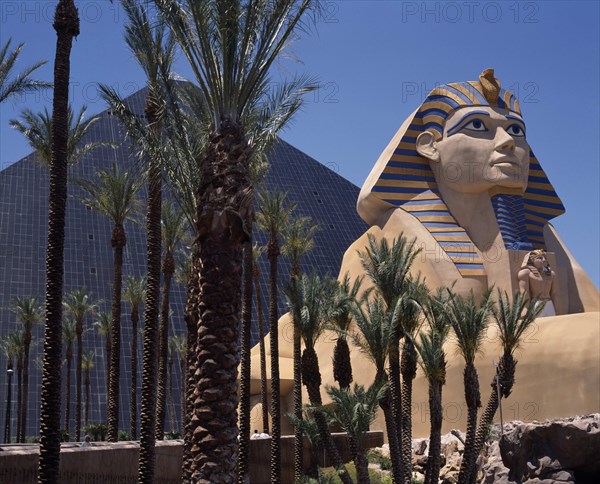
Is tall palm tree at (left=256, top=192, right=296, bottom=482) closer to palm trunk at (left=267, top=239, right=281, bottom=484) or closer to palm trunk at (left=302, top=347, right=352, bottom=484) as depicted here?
palm trunk at (left=267, top=239, right=281, bottom=484)

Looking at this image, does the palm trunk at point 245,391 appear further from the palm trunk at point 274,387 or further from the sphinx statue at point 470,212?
the sphinx statue at point 470,212

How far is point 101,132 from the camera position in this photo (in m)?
60.1

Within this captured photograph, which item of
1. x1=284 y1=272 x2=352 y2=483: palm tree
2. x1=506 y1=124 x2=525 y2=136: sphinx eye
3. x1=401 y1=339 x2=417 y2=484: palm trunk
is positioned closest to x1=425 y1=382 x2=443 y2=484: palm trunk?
x1=401 y1=339 x2=417 y2=484: palm trunk

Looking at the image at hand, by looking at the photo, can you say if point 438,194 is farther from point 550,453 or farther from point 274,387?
point 550,453

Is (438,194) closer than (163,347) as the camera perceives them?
No

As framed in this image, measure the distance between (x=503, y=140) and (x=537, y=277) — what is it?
395 centimetres

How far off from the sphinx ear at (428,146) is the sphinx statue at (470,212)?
0.03 m

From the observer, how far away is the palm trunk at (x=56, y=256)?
12.4m

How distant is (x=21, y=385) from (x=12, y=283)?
11351 mm

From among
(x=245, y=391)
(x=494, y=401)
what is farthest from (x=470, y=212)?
(x=245, y=391)

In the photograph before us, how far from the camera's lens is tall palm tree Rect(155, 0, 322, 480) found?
Answer: 10477 millimetres

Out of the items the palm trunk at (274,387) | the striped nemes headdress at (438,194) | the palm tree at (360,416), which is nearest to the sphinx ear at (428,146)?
the striped nemes headdress at (438,194)

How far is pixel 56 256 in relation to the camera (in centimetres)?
1337

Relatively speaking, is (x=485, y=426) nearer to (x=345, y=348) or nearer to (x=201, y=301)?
(x=345, y=348)
